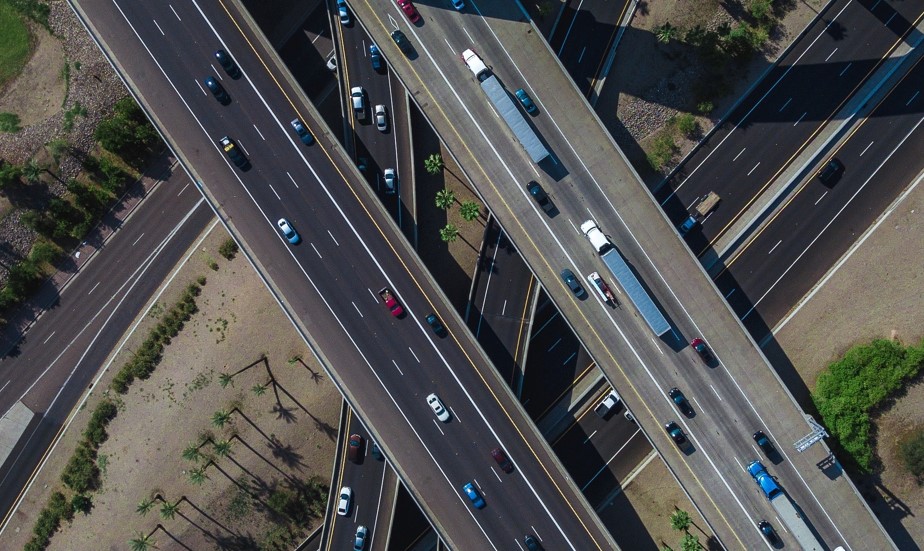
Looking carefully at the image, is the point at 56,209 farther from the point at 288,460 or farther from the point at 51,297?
the point at 288,460

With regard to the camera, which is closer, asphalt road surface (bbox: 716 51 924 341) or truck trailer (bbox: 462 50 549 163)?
truck trailer (bbox: 462 50 549 163)

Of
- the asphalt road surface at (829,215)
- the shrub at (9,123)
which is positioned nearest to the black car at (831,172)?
the asphalt road surface at (829,215)

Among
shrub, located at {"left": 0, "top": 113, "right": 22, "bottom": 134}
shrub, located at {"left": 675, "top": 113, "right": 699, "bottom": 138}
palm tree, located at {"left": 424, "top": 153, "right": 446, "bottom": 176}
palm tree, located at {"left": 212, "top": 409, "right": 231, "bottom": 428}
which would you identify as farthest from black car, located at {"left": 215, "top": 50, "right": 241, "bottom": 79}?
shrub, located at {"left": 675, "top": 113, "right": 699, "bottom": 138}

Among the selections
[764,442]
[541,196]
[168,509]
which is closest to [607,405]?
[764,442]

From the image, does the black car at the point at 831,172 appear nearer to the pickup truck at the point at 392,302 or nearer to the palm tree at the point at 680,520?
the palm tree at the point at 680,520

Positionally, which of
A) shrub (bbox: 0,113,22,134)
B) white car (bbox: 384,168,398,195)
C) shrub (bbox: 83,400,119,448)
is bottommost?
shrub (bbox: 83,400,119,448)

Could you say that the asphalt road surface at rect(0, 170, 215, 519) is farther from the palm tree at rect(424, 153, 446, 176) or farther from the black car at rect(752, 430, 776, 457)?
the black car at rect(752, 430, 776, 457)
